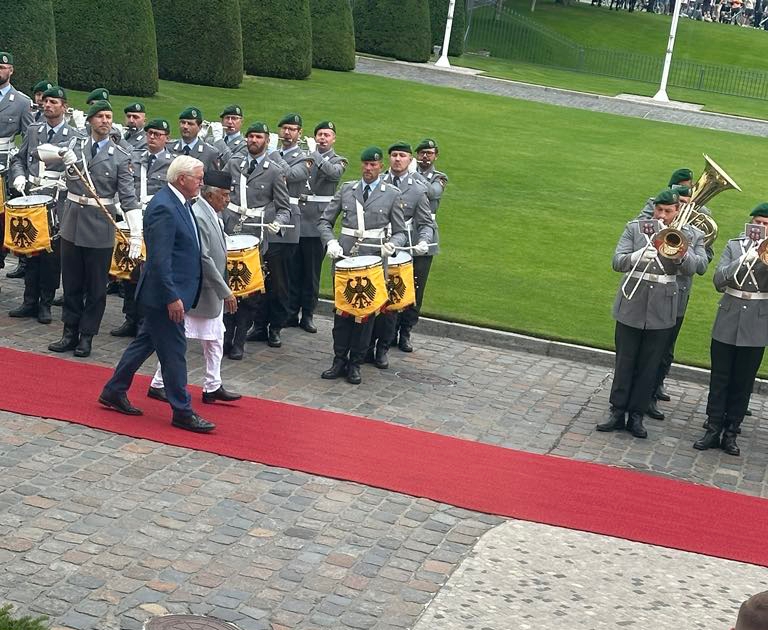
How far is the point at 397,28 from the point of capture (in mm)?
37562

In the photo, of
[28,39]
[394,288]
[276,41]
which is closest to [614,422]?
[394,288]

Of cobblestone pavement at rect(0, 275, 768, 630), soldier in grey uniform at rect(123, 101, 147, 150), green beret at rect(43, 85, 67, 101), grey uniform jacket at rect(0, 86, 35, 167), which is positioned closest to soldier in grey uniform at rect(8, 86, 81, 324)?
green beret at rect(43, 85, 67, 101)

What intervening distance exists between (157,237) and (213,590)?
3.32 metres

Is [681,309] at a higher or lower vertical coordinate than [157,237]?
lower

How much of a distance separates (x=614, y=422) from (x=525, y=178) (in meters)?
11.5

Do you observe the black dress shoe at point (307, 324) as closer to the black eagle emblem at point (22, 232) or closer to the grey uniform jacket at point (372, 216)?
the grey uniform jacket at point (372, 216)

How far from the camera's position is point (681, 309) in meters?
12.6

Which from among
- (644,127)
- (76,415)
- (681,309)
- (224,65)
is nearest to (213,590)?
(76,415)

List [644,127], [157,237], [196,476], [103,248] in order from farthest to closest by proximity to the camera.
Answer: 1. [644,127]
2. [103,248]
3. [157,237]
4. [196,476]

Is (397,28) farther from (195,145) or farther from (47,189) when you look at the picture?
(47,189)

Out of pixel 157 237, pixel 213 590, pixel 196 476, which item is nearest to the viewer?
pixel 213 590

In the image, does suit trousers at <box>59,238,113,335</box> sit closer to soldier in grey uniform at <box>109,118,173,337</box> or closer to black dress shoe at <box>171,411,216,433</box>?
soldier in grey uniform at <box>109,118,173,337</box>

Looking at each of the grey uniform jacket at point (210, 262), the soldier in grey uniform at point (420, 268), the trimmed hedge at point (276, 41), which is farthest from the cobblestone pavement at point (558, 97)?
the grey uniform jacket at point (210, 262)

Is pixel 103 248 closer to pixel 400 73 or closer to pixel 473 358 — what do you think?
pixel 473 358
